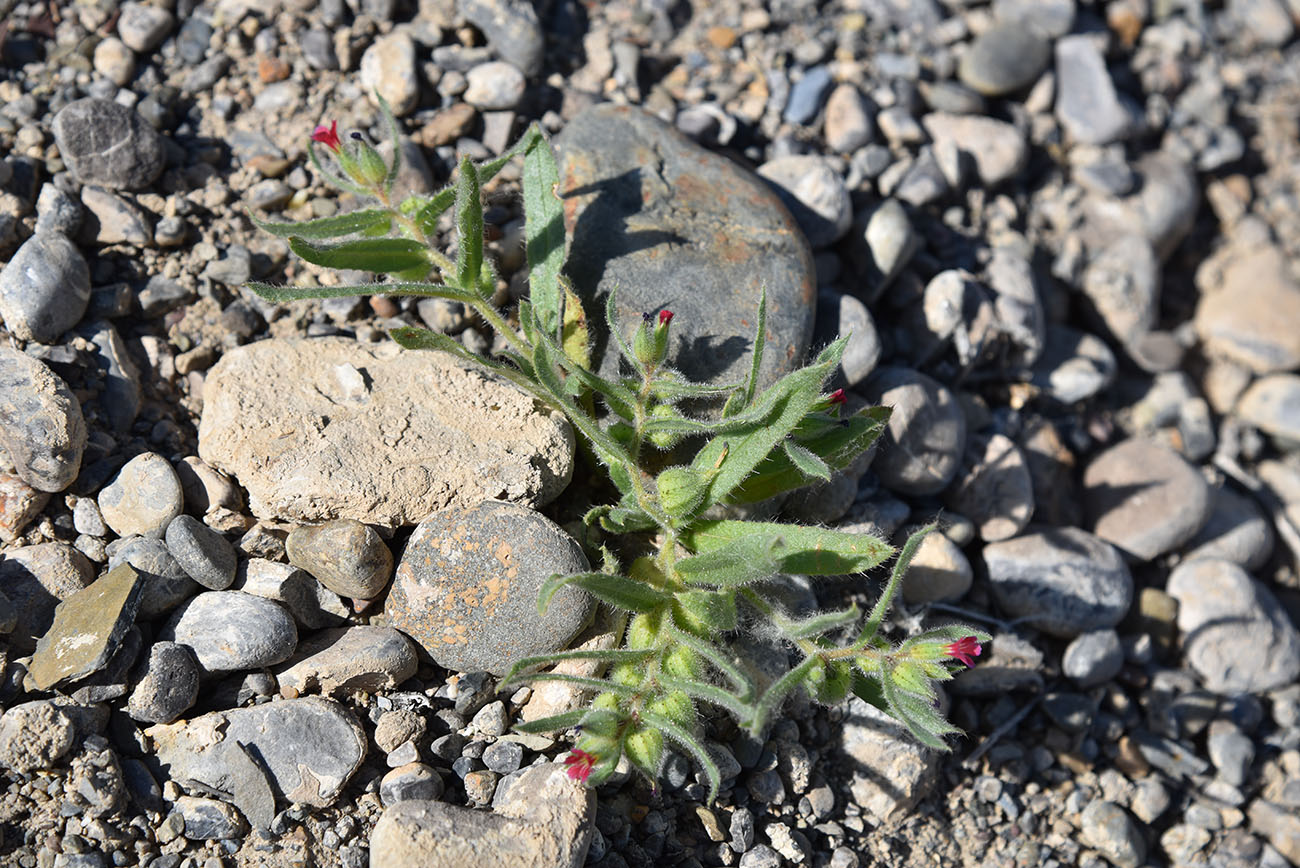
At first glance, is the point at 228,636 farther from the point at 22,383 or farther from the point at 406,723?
the point at 22,383

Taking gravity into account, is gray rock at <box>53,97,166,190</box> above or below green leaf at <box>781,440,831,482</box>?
above

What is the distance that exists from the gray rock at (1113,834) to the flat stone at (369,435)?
224cm

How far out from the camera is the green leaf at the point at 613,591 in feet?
8.71

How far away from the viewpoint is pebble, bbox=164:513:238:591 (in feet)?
10.1

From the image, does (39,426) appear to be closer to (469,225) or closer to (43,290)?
(43,290)

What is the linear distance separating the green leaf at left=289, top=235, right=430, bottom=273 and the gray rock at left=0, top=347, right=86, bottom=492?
0.89 metres

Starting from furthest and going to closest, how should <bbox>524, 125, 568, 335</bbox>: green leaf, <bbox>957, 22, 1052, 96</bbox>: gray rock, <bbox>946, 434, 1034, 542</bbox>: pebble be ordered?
<bbox>957, 22, 1052, 96</bbox>: gray rock, <bbox>946, 434, 1034, 542</bbox>: pebble, <bbox>524, 125, 568, 335</bbox>: green leaf

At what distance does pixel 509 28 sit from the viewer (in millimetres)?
4316

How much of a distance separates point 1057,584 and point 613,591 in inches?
76.2

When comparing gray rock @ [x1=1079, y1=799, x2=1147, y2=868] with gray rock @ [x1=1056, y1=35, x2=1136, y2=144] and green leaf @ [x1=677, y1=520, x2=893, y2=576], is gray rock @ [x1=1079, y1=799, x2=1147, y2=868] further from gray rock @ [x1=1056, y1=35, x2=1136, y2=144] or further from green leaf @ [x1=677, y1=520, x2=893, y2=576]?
gray rock @ [x1=1056, y1=35, x2=1136, y2=144]

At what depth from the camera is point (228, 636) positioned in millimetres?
2971

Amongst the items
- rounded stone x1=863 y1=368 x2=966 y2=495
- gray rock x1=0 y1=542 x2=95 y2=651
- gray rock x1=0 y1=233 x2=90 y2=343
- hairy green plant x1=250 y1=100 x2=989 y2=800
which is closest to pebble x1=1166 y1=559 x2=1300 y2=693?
rounded stone x1=863 y1=368 x2=966 y2=495

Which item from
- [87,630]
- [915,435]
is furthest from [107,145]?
[915,435]

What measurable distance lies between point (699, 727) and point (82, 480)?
2.09m
